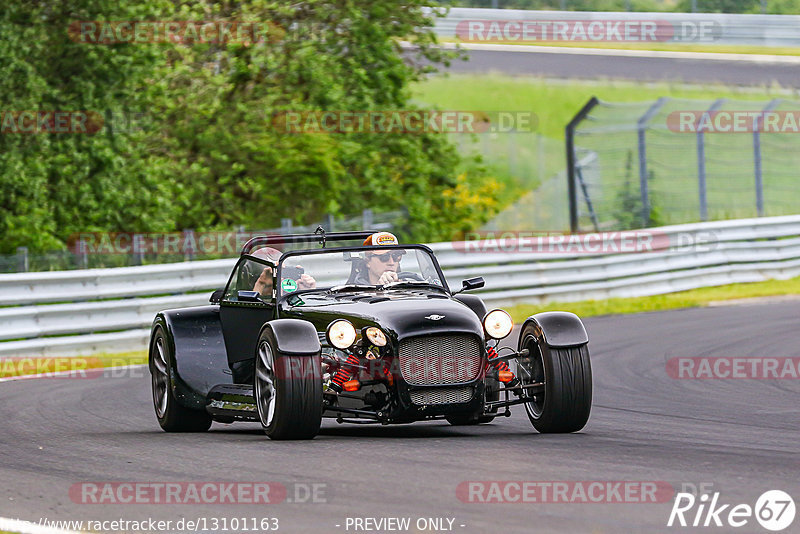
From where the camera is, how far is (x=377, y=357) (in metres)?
9.11

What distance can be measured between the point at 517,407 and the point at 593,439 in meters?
2.61

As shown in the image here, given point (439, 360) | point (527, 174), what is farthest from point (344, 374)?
point (527, 174)

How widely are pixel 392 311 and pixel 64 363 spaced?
331 inches

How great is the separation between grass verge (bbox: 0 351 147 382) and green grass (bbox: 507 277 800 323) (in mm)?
5619

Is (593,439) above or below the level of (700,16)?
below

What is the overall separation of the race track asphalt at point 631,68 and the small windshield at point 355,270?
31001 mm

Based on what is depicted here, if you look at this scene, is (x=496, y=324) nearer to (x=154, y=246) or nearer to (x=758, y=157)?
(x=154, y=246)

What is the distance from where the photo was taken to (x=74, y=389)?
44.7ft

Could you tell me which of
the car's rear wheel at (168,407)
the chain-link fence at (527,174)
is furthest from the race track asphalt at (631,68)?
the car's rear wheel at (168,407)

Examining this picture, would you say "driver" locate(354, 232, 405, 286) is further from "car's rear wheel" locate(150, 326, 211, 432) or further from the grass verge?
the grass verge

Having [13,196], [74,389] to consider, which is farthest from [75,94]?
[74,389]

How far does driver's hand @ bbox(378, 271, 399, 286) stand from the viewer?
10.3m

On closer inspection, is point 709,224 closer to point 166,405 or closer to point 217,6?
point 217,6

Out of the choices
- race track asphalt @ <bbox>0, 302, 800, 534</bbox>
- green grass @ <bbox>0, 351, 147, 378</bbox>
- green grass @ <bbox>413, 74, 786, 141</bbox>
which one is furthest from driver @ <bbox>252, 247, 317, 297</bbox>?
green grass @ <bbox>413, 74, 786, 141</bbox>
